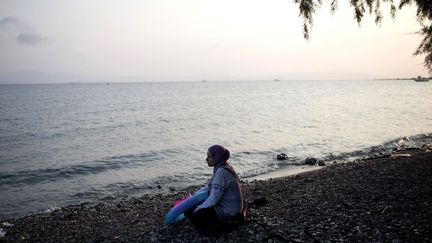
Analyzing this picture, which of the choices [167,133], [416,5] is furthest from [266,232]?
[167,133]

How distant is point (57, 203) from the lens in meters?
17.5

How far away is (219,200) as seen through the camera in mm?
8117

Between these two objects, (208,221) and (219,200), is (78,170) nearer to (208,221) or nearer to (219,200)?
(208,221)

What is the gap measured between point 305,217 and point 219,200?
2.67 meters

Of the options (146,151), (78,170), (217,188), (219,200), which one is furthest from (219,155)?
(146,151)

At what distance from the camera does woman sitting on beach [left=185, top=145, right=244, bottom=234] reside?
A: 26.1ft

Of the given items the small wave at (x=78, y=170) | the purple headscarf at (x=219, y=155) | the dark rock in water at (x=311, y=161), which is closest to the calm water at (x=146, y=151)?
the small wave at (x=78, y=170)

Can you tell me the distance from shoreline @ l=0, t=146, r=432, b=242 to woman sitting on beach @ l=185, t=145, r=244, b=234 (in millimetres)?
370

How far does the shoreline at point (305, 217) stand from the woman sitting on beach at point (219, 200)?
14.6 inches

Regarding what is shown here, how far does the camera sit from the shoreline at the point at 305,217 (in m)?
7.99

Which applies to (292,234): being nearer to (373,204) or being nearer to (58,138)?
(373,204)

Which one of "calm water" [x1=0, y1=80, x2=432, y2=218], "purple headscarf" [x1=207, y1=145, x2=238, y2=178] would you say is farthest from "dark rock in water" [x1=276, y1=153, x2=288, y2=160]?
"purple headscarf" [x1=207, y1=145, x2=238, y2=178]

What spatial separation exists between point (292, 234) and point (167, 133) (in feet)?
112

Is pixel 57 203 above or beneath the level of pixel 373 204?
beneath
